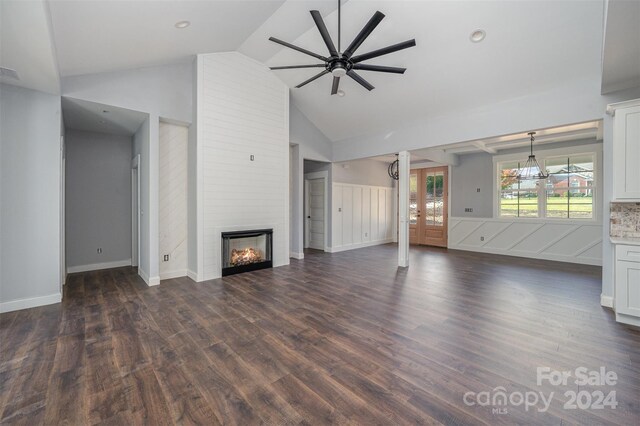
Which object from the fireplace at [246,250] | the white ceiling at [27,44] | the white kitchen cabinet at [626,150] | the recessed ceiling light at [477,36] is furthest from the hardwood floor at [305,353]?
the recessed ceiling light at [477,36]

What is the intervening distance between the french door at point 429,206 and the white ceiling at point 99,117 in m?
7.63

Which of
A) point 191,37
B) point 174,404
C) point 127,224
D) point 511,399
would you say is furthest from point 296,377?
point 127,224

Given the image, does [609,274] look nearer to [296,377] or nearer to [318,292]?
[318,292]

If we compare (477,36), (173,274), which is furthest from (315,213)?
(477,36)

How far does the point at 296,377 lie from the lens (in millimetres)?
2031

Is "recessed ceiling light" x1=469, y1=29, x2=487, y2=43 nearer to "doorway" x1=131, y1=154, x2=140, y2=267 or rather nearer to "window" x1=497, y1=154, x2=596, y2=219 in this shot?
"window" x1=497, y1=154, x2=596, y2=219

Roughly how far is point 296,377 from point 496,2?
4.33m

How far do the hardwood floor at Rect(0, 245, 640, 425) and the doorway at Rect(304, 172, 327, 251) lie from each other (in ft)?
11.7

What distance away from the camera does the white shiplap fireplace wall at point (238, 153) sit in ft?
15.1

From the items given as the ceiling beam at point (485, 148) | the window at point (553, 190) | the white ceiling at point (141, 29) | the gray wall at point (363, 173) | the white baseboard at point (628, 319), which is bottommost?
the white baseboard at point (628, 319)

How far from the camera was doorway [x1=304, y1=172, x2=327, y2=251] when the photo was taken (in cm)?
766

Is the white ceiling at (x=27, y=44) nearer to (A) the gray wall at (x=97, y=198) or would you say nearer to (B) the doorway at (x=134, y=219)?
(A) the gray wall at (x=97, y=198)

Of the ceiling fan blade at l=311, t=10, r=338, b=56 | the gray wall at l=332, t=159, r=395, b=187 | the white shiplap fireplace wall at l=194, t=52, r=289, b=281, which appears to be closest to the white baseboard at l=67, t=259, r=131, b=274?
the white shiplap fireplace wall at l=194, t=52, r=289, b=281

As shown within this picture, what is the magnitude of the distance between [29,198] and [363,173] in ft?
23.6
